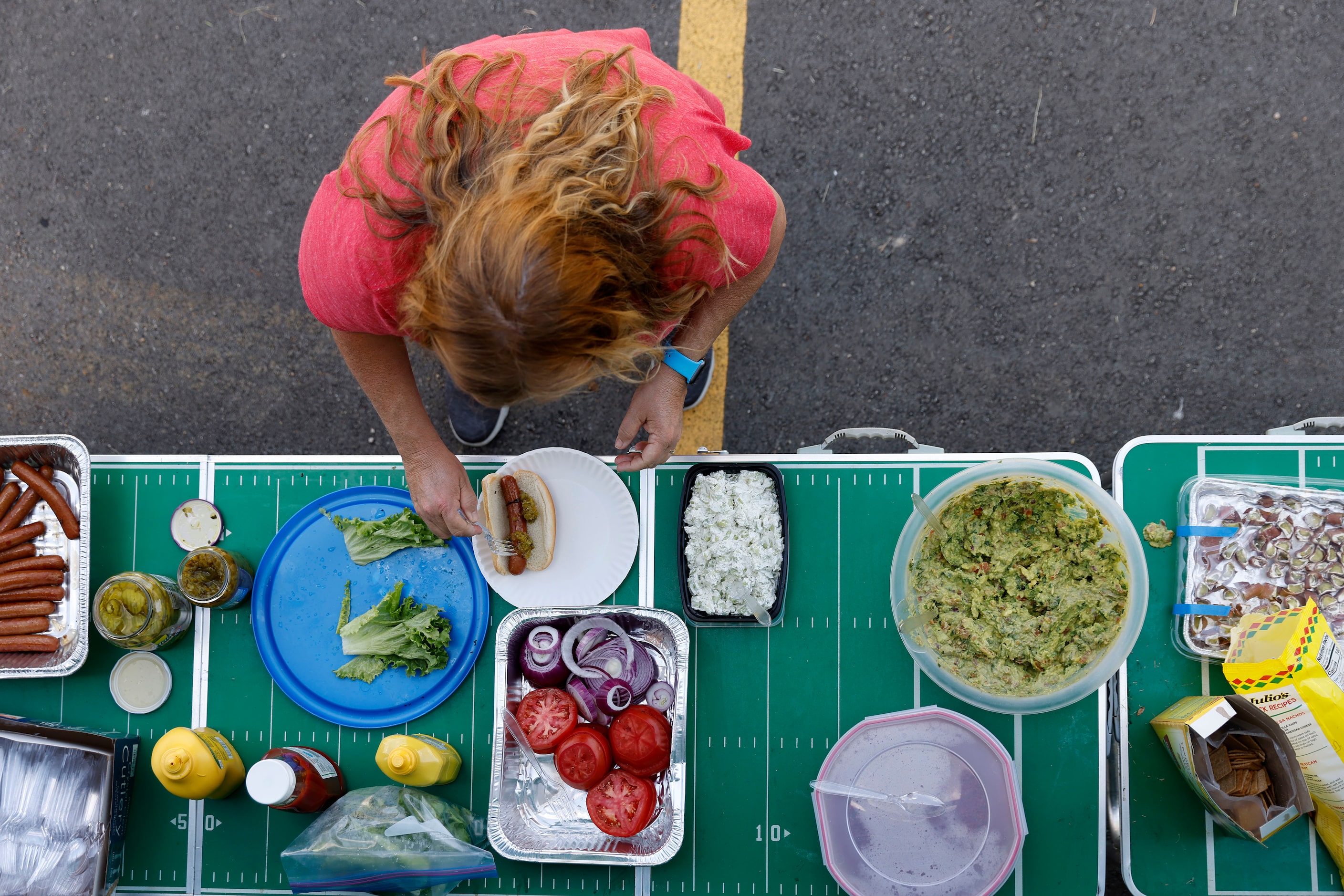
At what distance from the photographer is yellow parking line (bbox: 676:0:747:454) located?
307 cm

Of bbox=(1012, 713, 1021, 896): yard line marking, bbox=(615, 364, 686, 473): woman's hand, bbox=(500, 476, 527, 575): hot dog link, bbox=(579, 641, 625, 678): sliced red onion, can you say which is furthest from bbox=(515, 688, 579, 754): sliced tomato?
bbox=(1012, 713, 1021, 896): yard line marking

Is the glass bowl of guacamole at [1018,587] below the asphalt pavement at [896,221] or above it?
below

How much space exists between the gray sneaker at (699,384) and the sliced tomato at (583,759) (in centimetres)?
137

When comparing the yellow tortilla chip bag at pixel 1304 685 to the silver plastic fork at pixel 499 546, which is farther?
the silver plastic fork at pixel 499 546

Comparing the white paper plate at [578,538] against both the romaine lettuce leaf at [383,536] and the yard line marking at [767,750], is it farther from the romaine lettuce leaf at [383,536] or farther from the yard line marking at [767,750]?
the yard line marking at [767,750]

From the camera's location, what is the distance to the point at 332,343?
3.17 m

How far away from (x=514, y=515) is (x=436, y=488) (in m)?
0.23

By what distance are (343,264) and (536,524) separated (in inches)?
35.2

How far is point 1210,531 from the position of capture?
6.49 feet

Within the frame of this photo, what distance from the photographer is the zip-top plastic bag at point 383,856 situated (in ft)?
5.95

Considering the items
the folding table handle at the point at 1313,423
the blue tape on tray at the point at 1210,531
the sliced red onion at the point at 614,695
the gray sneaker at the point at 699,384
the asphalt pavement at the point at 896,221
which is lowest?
the sliced red onion at the point at 614,695

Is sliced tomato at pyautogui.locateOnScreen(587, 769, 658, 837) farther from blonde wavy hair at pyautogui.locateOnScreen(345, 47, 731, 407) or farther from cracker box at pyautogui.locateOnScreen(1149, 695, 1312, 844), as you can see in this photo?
cracker box at pyautogui.locateOnScreen(1149, 695, 1312, 844)

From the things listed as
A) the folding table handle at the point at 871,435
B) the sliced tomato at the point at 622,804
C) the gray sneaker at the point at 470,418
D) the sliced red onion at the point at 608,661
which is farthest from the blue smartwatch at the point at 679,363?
the gray sneaker at the point at 470,418

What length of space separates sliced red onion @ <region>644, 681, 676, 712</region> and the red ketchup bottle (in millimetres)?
910
